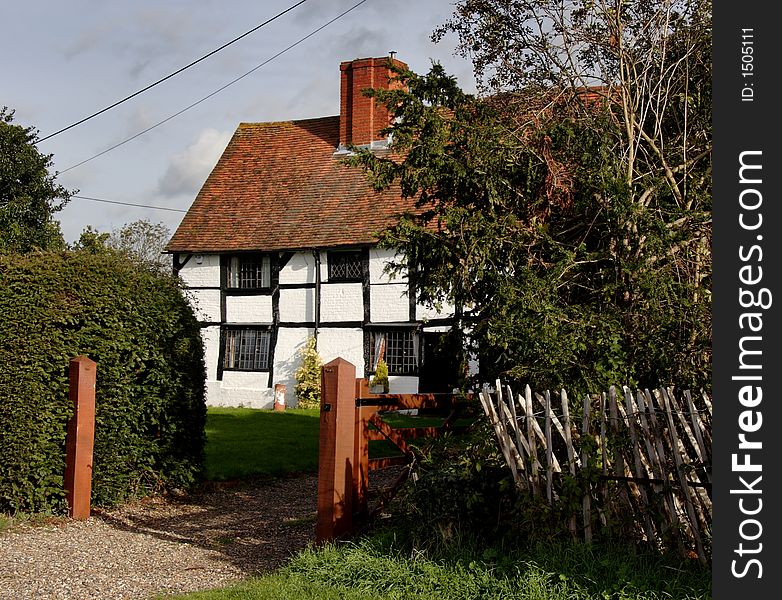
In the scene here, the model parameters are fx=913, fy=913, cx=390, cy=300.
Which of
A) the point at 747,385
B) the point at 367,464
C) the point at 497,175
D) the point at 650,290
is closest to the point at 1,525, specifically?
the point at 367,464

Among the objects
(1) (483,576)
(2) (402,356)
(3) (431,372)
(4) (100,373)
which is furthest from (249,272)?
(1) (483,576)

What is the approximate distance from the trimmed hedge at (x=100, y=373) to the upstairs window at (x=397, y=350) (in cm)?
1088

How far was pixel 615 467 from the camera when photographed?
19.9 ft

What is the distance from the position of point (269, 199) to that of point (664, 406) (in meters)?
20.2

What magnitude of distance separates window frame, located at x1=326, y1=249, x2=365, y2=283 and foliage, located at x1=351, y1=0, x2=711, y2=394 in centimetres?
1273

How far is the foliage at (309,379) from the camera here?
2245cm

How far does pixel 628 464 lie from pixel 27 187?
29374 mm

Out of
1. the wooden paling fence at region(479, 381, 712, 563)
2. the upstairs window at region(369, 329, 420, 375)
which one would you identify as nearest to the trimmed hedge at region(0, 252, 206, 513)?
the wooden paling fence at region(479, 381, 712, 563)

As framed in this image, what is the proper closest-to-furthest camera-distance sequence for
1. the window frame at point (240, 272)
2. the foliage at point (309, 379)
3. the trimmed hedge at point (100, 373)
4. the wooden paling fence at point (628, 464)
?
1. the wooden paling fence at point (628, 464)
2. the trimmed hedge at point (100, 373)
3. the foliage at point (309, 379)
4. the window frame at point (240, 272)

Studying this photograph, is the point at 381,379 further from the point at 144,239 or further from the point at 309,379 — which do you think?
the point at 144,239

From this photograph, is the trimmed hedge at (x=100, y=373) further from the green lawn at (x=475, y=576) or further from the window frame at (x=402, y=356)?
the window frame at (x=402, y=356)

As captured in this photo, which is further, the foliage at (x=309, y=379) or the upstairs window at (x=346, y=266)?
the foliage at (x=309, y=379)

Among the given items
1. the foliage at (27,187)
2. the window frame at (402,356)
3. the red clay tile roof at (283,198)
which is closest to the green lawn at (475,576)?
the window frame at (402,356)

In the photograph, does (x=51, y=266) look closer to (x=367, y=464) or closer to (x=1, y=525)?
(x=1, y=525)
